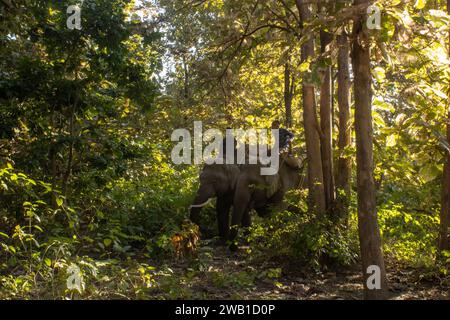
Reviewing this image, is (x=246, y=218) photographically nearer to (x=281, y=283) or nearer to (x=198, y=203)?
(x=198, y=203)

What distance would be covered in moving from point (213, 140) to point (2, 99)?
7.06 meters

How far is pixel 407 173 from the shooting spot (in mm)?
8234

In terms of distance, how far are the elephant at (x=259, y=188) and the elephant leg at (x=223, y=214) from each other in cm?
34

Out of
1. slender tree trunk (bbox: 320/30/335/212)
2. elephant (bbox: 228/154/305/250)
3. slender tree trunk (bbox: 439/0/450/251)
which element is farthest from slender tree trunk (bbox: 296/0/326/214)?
elephant (bbox: 228/154/305/250)

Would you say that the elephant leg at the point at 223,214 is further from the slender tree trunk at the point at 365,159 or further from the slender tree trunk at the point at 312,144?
the slender tree trunk at the point at 365,159

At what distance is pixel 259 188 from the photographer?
1122 centimetres

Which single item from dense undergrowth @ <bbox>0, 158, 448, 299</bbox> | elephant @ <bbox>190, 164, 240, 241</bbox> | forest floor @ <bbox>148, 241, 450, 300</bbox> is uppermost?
elephant @ <bbox>190, 164, 240, 241</bbox>

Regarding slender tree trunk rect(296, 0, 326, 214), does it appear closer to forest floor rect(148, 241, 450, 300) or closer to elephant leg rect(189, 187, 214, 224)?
forest floor rect(148, 241, 450, 300)

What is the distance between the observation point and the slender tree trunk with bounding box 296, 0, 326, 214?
27.6ft

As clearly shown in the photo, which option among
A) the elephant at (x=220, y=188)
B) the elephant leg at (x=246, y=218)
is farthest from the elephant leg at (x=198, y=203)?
the elephant leg at (x=246, y=218)

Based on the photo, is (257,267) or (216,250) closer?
(257,267)

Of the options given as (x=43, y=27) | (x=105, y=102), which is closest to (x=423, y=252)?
(x=105, y=102)

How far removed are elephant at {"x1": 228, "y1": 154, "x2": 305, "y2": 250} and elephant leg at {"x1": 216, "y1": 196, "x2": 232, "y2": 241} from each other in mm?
338

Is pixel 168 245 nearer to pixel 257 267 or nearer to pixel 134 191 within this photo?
pixel 257 267
